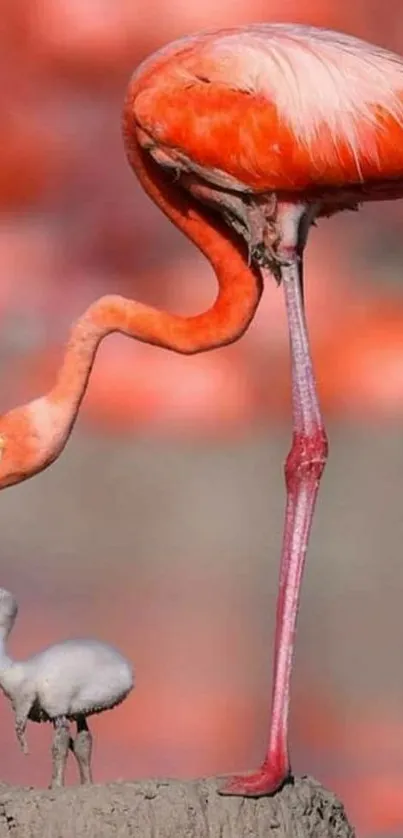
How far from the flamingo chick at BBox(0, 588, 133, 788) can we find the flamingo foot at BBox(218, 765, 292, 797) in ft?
1.23

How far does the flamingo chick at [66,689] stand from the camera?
203 inches

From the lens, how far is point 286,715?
523 centimetres

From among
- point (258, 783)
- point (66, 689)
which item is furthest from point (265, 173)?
point (258, 783)

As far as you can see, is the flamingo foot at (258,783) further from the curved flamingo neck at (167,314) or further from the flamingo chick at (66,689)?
Result: the curved flamingo neck at (167,314)

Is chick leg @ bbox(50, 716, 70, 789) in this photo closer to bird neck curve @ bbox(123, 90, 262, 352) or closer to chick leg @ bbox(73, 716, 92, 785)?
chick leg @ bbox(73, 716, 92, 785)

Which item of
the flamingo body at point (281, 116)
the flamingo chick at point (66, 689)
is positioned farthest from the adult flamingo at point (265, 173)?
the flamingo chick at point (66, 689)

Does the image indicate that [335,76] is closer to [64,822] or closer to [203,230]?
[203,230]

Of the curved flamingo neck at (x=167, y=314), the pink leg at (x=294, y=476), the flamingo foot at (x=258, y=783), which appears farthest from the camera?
the curved flamingo neck at (x=167, y=314)

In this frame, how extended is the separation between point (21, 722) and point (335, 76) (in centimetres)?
181

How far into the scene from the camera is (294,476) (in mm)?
5484

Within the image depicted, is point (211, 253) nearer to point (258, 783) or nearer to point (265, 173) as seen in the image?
point (265, 173)

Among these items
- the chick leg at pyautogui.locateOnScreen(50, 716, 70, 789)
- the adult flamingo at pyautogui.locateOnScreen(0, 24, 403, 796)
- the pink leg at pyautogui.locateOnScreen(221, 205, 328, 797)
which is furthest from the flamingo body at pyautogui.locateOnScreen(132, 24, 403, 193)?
the chick leg at pyautogui.locateOnScreen(50, 716, 70, 789)

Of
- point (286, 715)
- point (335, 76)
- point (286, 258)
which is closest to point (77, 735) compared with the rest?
point (286, 715)

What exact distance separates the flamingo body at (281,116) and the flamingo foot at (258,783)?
1.47 metres
